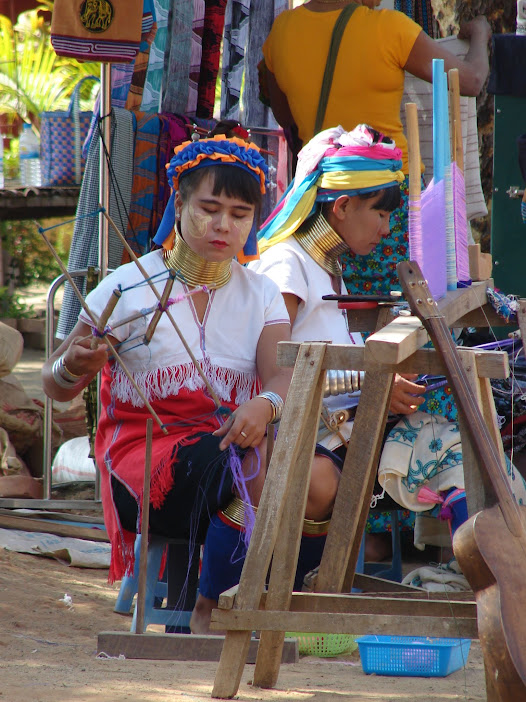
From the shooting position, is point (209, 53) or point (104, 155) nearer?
point (104, 155)

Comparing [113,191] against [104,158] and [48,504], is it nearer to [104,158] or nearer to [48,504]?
[104,158]

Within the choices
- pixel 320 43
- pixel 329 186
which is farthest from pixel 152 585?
pixel 320 43

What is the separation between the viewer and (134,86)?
4.49m

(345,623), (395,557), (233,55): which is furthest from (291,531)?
(233,55)

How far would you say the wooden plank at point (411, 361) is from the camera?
7.53 feet

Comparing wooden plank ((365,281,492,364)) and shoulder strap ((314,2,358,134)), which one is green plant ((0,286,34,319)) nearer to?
shoulder strap ((314,2,358,134))

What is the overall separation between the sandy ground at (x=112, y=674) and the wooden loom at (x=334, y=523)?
0.14m

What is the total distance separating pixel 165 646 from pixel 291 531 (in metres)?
0.57

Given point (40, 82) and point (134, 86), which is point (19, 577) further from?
point (40, 82)

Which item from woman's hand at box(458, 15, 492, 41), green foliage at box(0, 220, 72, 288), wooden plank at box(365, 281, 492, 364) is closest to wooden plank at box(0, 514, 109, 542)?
wooden plank at box(365, 281, 492, 364)

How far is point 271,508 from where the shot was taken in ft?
7.59

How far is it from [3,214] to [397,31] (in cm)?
395

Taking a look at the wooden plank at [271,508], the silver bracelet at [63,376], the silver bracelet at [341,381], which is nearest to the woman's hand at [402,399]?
the silver bracelet at [341,381]

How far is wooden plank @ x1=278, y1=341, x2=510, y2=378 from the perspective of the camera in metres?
2.29
